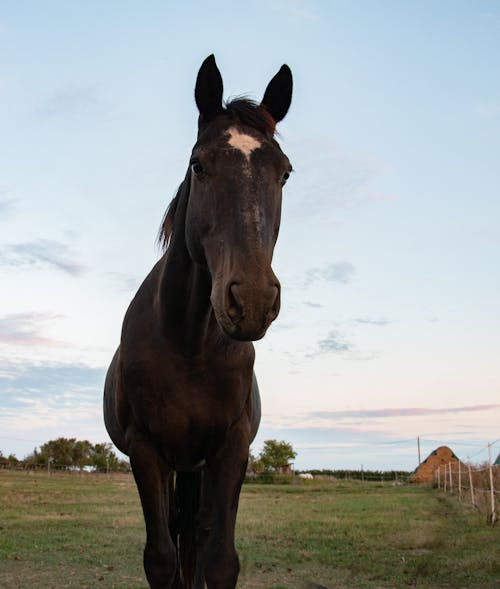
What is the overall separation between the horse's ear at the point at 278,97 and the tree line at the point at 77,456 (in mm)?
56015

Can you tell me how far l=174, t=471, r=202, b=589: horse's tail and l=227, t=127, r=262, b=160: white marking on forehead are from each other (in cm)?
309

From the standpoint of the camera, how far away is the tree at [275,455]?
183 ft

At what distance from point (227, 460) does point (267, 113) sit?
1.88 metres

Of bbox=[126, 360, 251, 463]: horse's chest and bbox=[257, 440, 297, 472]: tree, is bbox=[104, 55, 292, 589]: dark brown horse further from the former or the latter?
bbox=[257, 440, 297, 472]: tree

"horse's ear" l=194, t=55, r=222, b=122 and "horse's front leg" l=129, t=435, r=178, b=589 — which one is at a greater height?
"horse's ear" l=194, t=55, r=222, b=122

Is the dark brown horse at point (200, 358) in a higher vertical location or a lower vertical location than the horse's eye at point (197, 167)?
lower

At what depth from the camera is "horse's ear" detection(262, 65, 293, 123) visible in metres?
3.40

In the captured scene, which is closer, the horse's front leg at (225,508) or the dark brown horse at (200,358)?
the dark brown horse at (200,358)

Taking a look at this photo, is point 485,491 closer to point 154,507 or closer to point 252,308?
point 154,507

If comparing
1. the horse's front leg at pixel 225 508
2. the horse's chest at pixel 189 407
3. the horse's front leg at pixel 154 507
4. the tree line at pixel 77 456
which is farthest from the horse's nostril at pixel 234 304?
the tree line at pixel 77 456

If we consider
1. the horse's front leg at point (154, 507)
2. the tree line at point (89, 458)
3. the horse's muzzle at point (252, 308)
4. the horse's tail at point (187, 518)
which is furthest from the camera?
the tree line at point (89, 458)

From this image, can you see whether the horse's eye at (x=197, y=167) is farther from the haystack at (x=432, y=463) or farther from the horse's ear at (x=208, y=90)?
the haystack at (x=432, y=463)

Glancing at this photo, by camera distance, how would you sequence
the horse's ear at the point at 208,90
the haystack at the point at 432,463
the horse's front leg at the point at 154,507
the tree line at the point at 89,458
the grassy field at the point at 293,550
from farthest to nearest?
the tree line at the point at 89,458 < the haystack at the point at 432,463 < the grassy field at the point at 293,550 < the horse's front leg at the point at 154,507 < the horse's ear at the point at 208,90

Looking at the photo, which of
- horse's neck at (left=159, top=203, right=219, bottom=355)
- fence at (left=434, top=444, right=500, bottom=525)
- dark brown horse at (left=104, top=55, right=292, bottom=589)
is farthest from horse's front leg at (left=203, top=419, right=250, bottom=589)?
fence at (left=434, top=444, right=500, bottom=525)
